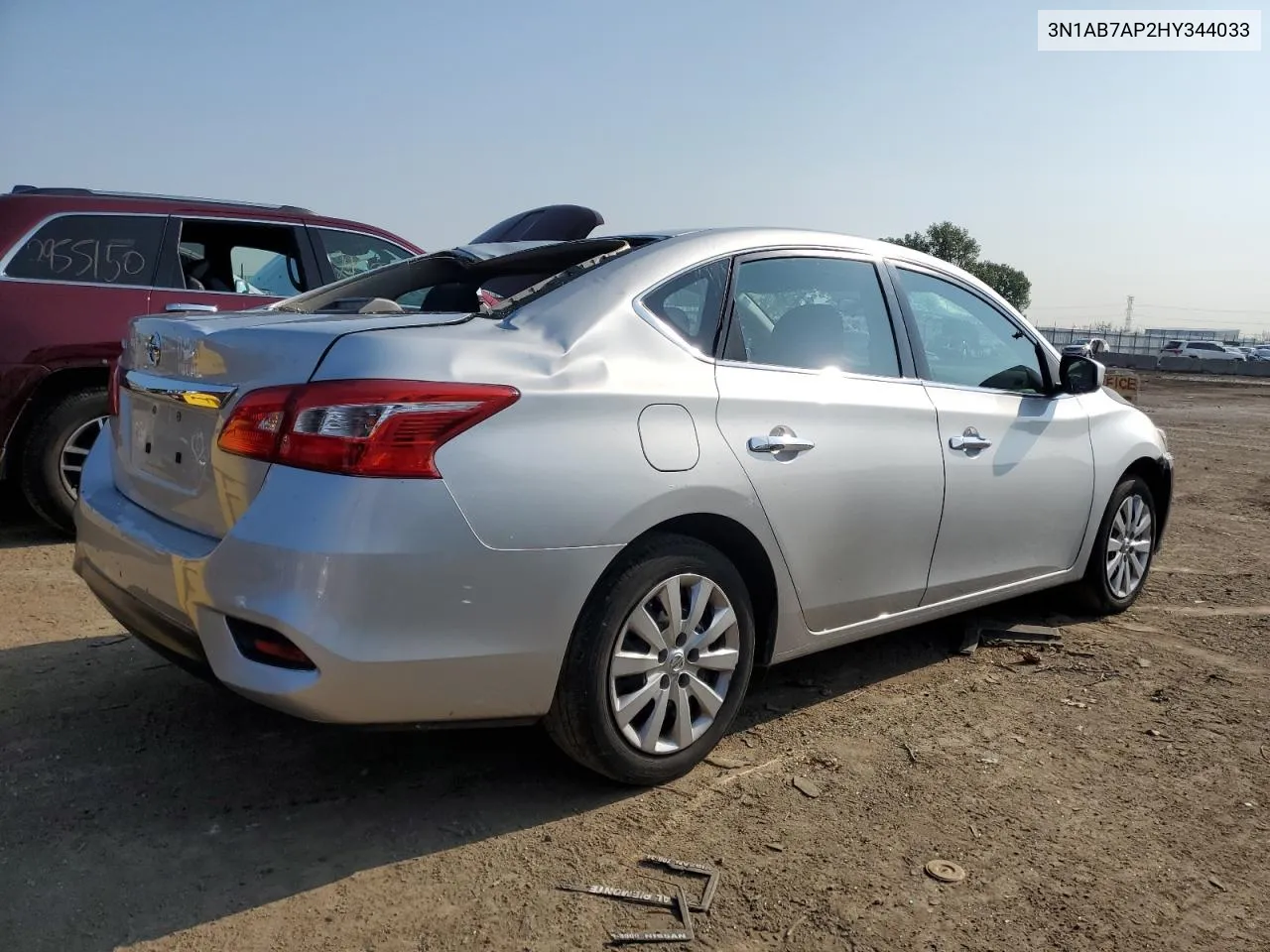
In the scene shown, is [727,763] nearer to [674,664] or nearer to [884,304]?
[674,664]

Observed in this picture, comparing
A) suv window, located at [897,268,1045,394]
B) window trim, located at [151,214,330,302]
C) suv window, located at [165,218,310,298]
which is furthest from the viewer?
suv window, located at [165,218,310,298]

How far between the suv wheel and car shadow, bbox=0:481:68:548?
21 cm

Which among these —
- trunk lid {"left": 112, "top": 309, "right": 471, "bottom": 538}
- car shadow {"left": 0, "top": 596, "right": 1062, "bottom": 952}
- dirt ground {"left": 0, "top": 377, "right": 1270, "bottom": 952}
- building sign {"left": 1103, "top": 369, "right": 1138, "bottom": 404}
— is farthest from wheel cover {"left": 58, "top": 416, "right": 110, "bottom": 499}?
building sign {"left": 1103, "top": 369, "right": 1138, "bottom": 404}

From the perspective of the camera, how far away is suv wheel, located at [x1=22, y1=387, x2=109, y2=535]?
5.61 meters

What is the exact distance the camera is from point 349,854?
8.66ft

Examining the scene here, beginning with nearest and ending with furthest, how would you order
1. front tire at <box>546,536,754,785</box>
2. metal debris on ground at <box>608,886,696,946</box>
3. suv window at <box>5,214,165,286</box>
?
metal debris on ground at <box>608,886,696,946</box>, front tire at <box>546,536,754,785</box>, suv window at <box>5,214,165,286</box>

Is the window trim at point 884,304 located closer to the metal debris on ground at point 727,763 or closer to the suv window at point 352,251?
the metal debris on ground at point 727,763

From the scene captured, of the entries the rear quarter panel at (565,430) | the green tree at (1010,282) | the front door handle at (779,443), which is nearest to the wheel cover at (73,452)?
the rear quarter panel at (565,430)

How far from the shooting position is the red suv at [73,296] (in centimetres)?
552

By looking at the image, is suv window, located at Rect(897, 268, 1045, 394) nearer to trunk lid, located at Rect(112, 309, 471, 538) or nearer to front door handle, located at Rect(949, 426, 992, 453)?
front door handle, located at Rect(949, 426, 992, 453)

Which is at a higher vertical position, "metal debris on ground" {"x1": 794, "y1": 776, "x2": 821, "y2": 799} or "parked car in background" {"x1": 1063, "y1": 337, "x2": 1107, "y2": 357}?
"parked car in background" {"x1": 1063, "y1": 337, "x2": 1107, "y2": 357}

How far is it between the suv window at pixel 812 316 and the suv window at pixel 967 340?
8.9 inches

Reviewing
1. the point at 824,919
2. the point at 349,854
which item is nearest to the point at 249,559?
the point at 349,854

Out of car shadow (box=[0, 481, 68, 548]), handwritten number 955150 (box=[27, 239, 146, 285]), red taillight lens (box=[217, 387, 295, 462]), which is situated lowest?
car shadow (box=[0, 481, 68, 548])
